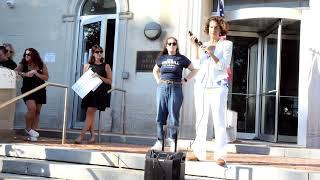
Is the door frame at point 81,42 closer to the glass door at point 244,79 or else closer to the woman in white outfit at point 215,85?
the glass door at point 244,79

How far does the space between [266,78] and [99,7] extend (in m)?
4.59

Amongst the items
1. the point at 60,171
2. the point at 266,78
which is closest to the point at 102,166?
the point at 60,171

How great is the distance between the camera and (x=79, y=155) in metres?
6.71

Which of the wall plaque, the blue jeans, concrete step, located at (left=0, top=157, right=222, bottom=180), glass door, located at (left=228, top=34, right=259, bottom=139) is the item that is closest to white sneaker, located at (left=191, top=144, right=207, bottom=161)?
concrete step, located at (left=0, top=157, right=222, bottom=180)

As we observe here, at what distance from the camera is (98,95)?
27.2 feet

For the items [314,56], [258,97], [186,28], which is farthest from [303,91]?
[186,28]

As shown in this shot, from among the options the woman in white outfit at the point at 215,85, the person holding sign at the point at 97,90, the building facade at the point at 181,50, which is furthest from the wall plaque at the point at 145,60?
the woman in white outfit at the point at 215,85

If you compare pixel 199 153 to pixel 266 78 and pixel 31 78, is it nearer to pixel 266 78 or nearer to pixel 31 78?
pixel 31 78

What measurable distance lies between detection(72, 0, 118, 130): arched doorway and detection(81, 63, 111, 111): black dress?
11.2 ft

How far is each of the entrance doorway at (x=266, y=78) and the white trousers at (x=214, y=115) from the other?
16.0 ft

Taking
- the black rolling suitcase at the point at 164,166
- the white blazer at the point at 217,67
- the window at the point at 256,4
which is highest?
the window at the point at 256,4

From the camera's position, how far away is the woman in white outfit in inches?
229

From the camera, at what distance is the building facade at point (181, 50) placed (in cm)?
1030

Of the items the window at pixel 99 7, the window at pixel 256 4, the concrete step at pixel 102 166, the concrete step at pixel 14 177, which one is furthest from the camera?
the window at pixel 99 7
